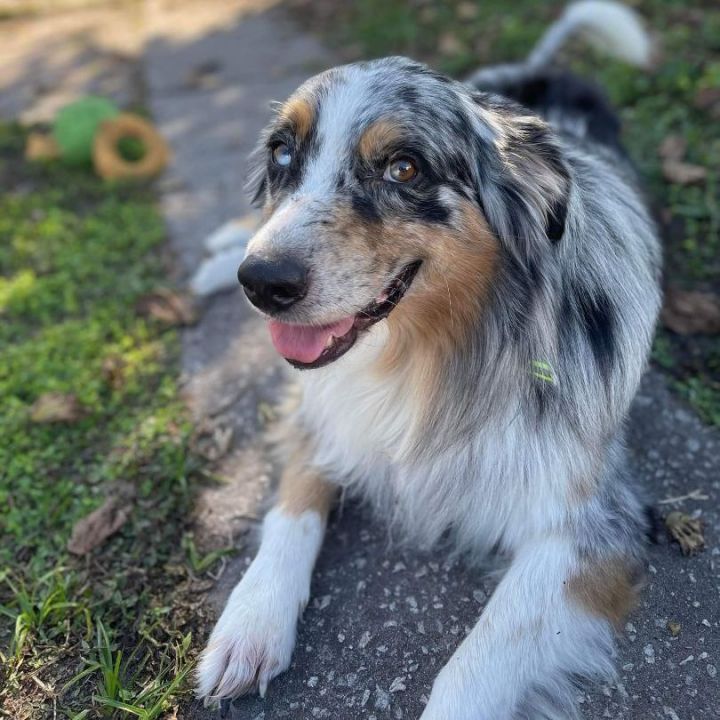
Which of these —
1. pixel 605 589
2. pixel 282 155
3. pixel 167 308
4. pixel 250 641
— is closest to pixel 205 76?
pixel 167 308

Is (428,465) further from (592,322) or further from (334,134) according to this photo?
(334,134)

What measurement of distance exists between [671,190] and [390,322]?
286 cm

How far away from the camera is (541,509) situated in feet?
8.31

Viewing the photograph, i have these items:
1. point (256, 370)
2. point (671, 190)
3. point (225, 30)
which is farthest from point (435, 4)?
point (256, 370)

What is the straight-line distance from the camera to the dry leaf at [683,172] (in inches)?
176

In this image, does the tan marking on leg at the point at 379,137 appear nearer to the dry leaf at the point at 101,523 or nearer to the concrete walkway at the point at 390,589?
the concrete walkway at the point at 390,589

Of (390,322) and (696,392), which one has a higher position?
(390,322)

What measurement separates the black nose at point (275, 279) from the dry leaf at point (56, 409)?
5.53ft

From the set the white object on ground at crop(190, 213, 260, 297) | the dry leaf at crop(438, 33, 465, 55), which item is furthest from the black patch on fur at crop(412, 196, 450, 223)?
the dry leaf at crop(438, 33, 465, 55)

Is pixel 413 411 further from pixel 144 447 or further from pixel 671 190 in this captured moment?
pixel 671 190

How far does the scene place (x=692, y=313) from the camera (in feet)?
12.1

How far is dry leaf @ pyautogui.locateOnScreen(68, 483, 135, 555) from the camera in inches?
115

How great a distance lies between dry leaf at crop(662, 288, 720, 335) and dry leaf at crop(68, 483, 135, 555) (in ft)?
9.06

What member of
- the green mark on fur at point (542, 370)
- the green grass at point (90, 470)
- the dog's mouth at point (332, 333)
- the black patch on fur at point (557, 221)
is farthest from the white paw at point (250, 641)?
the black patch on fur at point (557, 221)
